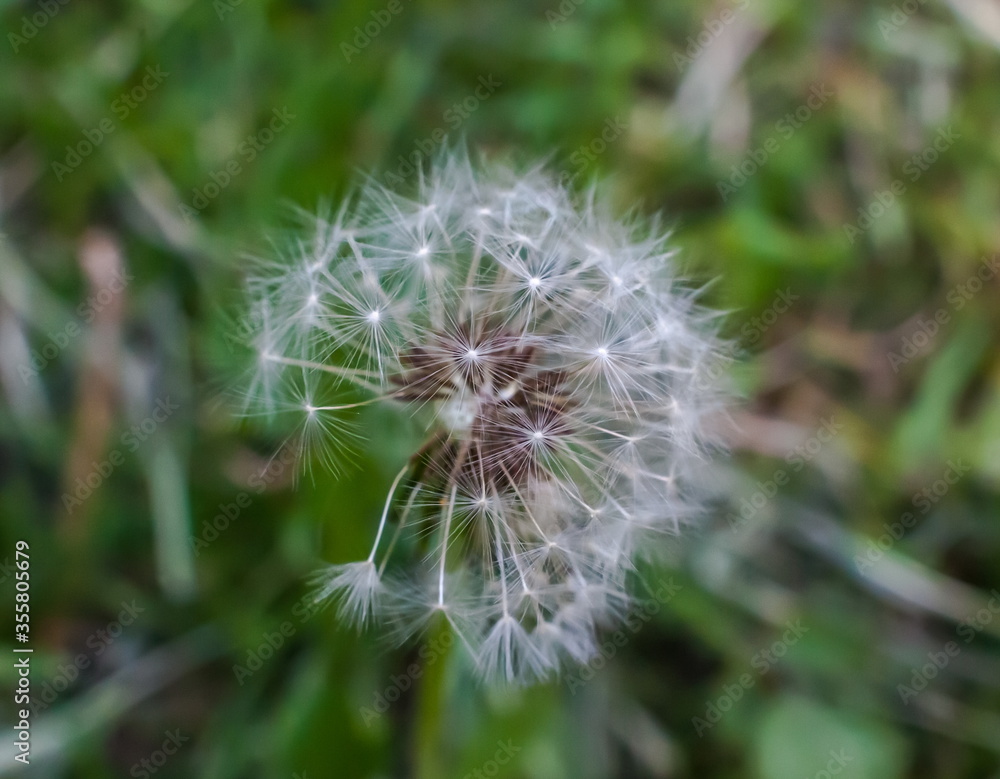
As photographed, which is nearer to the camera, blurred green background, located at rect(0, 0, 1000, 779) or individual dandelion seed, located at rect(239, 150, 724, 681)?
individual dandelion seed, located at rect(239, 150, 724, 681)

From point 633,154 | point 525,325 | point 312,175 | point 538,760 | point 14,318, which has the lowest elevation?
point 538,760

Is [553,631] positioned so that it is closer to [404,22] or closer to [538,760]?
[538,760]

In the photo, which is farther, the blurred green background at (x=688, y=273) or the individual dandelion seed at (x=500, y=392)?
the blurred green background at (x=688, y=273)

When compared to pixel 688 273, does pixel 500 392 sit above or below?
above

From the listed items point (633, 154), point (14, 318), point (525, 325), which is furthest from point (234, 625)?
point (633, 154)
